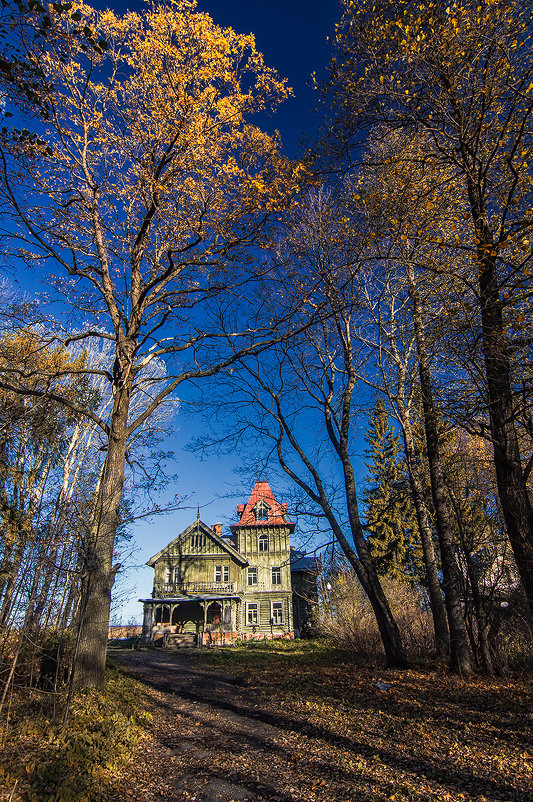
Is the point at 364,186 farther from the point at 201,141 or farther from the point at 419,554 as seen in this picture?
the point at 419,554

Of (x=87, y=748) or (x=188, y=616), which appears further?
(x=188, y=616)

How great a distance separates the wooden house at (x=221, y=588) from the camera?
2711 cm

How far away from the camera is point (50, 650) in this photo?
25.3 feet

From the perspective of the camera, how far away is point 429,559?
10508 mm

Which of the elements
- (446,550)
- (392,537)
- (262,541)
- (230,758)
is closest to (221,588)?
(262,541)

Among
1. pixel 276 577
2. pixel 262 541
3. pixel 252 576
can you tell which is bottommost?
pixel 276 577

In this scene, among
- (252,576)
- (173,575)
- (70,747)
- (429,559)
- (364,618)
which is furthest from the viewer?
(252,576)

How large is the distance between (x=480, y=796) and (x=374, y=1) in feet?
33.7

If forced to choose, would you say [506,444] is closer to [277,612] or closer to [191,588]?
[191,588]

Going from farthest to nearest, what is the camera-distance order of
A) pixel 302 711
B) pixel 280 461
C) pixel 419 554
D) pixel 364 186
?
pixel 419 554
pixel 280 461
pixel 364 186
pixel 302 711

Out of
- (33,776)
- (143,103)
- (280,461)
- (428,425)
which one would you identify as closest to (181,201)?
(143,103)

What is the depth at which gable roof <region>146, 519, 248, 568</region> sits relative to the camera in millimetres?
28734

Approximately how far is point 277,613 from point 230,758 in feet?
88.2

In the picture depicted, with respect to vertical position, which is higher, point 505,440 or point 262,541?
point 262,541
